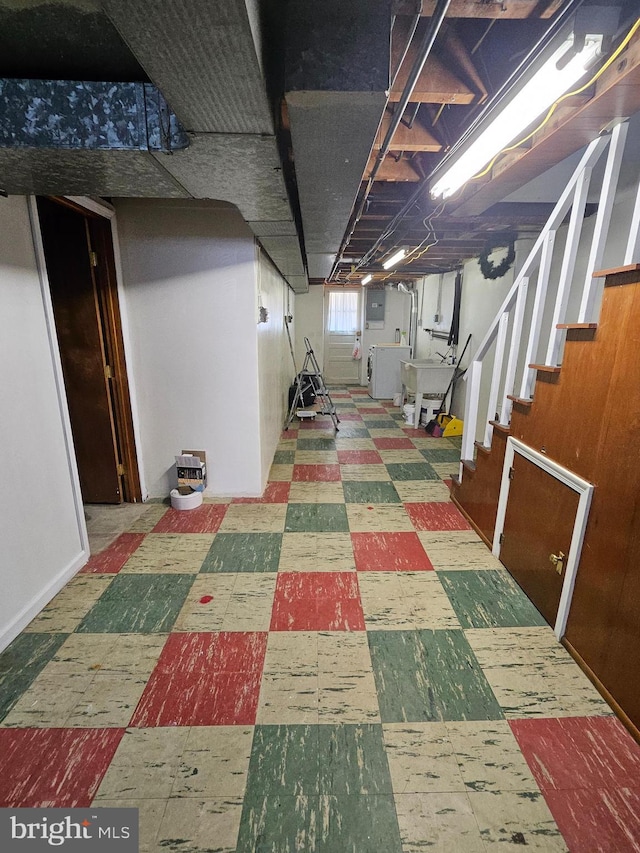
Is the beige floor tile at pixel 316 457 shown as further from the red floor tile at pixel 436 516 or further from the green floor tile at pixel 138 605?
the green floor tile at pixel 138 605

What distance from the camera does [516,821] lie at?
4.07ft

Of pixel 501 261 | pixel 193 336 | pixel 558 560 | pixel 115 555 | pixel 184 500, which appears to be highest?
pixel 501 261

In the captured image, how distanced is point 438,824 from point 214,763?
0.78 metres

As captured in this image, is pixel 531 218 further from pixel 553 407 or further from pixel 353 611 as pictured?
pixel 353 611

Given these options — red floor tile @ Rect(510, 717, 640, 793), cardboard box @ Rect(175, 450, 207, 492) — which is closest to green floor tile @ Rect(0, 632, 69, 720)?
cardboard box @ Rect(175, 450, 207, 492)

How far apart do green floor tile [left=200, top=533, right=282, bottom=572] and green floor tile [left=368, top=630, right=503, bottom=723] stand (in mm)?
889

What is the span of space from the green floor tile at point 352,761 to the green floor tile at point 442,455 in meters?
3.31

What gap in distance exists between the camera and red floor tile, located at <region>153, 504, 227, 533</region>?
118 inches

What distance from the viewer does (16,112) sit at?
130 cm

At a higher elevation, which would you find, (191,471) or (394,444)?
(191,471)

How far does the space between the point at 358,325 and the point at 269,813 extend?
878 centimetres

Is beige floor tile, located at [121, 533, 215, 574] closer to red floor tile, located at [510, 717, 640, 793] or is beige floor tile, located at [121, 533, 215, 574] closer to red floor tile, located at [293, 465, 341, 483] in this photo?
red floor tile, located at [293, 465, 341, 483]

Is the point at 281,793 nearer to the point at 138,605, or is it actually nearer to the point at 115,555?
the point at 138,605

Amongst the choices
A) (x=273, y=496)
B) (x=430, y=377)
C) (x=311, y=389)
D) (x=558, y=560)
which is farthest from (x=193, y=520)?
(x=430, y=377)
